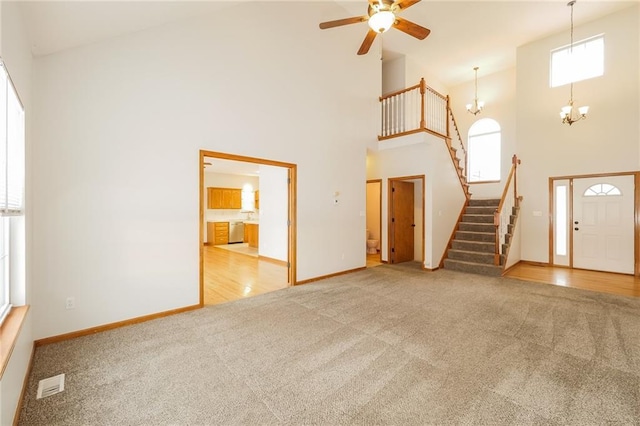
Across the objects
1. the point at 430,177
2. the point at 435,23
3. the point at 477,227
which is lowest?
the point at 477,227

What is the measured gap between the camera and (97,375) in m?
2.23

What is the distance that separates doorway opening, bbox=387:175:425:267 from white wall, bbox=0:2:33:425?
5926mm

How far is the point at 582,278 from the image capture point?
17.3ft

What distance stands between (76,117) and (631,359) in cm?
582

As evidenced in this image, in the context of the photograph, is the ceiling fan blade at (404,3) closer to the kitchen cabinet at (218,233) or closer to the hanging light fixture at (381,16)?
the hanging light fixture at (381,16)

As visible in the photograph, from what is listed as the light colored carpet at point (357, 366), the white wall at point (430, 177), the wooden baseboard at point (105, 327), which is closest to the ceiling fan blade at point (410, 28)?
the white wall at point (430, 177)

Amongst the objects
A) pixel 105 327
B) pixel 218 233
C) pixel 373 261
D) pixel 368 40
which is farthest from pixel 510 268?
pixel 218 233

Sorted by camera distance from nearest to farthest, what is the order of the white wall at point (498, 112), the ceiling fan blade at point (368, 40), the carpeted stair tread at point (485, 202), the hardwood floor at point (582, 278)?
1. the ceiling fan blade at point (368, 40)
2. the hardwood floor at point (582, 278)
3. the carpeted stair tread at point (485, 202)
4. the white wall at point (498, 112)

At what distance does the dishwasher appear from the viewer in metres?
10.3

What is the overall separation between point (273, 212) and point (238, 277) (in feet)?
6.64

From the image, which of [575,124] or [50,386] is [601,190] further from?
[50,386]

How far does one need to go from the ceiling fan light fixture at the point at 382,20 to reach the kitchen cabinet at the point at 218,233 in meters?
8.66

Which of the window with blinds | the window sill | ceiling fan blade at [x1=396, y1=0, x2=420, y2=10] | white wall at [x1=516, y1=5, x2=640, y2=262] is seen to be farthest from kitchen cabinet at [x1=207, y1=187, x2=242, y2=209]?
white wall at [x1=516, y1=5, x2=640, y2=262]

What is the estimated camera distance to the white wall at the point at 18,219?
64.9 inches
